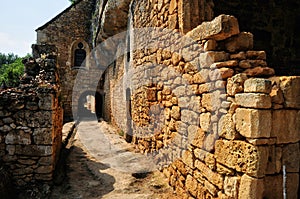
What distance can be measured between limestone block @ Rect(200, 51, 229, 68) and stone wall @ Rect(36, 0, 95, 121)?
12.4 m

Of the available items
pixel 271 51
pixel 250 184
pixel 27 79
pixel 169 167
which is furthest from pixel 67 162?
pixel 271 51

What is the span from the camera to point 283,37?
17.4ft

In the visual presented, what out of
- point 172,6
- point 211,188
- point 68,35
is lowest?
point 211,188

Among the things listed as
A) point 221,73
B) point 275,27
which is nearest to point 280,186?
point 221,73

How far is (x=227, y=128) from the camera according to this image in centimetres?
239

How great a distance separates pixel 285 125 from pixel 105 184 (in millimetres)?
3138

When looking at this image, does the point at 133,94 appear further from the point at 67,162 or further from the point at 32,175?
the point at 32,175

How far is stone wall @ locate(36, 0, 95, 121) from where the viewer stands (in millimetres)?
13945

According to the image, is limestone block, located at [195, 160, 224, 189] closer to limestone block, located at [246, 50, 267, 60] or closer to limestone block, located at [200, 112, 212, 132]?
limestone block, located at [200, 112, 212, 132]

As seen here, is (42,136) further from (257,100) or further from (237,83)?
(257,100)

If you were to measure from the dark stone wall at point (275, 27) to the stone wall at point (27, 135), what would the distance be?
4.33 meters

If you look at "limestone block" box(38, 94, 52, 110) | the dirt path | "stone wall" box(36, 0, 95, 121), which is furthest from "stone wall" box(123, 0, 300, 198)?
"stone wall" box(36, 0, 95, 121)

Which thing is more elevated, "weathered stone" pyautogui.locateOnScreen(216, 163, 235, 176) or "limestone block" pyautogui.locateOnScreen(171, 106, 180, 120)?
"limestone block" pyautogui.locateOnScreen(171, 106, 180, 120)

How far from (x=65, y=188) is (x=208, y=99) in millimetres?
2885
